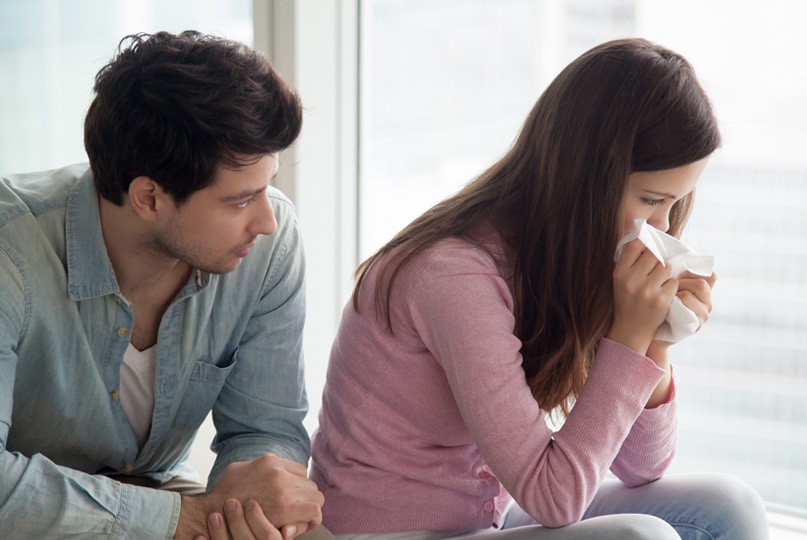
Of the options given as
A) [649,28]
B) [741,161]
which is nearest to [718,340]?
[741,161]

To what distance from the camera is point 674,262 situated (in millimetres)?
1312

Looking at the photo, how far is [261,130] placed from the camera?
4.10 ft

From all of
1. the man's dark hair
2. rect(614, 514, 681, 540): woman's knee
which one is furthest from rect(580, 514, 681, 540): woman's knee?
the man's dark hair

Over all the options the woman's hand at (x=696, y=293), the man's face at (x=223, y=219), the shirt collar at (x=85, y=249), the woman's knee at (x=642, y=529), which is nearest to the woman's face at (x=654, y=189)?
the woman's hand at (x=696, y=293)

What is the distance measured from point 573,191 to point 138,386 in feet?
2.27

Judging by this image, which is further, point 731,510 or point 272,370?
point 272,370

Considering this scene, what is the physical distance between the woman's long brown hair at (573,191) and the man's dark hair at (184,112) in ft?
0.82

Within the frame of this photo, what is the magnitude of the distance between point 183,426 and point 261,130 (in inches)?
19.8

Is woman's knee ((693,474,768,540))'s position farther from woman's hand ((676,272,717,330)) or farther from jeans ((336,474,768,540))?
woman's hand ((676,272,717,330))

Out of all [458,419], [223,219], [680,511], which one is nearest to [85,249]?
[223,219]

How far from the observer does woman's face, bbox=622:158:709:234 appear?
125cm

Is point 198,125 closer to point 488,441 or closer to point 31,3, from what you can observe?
point 488,441

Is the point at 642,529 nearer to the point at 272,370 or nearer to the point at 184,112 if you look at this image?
the point at 272,370

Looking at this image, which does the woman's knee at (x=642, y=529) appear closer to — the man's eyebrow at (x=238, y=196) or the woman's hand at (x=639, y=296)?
the woman's hand at (x=639, y=296)
